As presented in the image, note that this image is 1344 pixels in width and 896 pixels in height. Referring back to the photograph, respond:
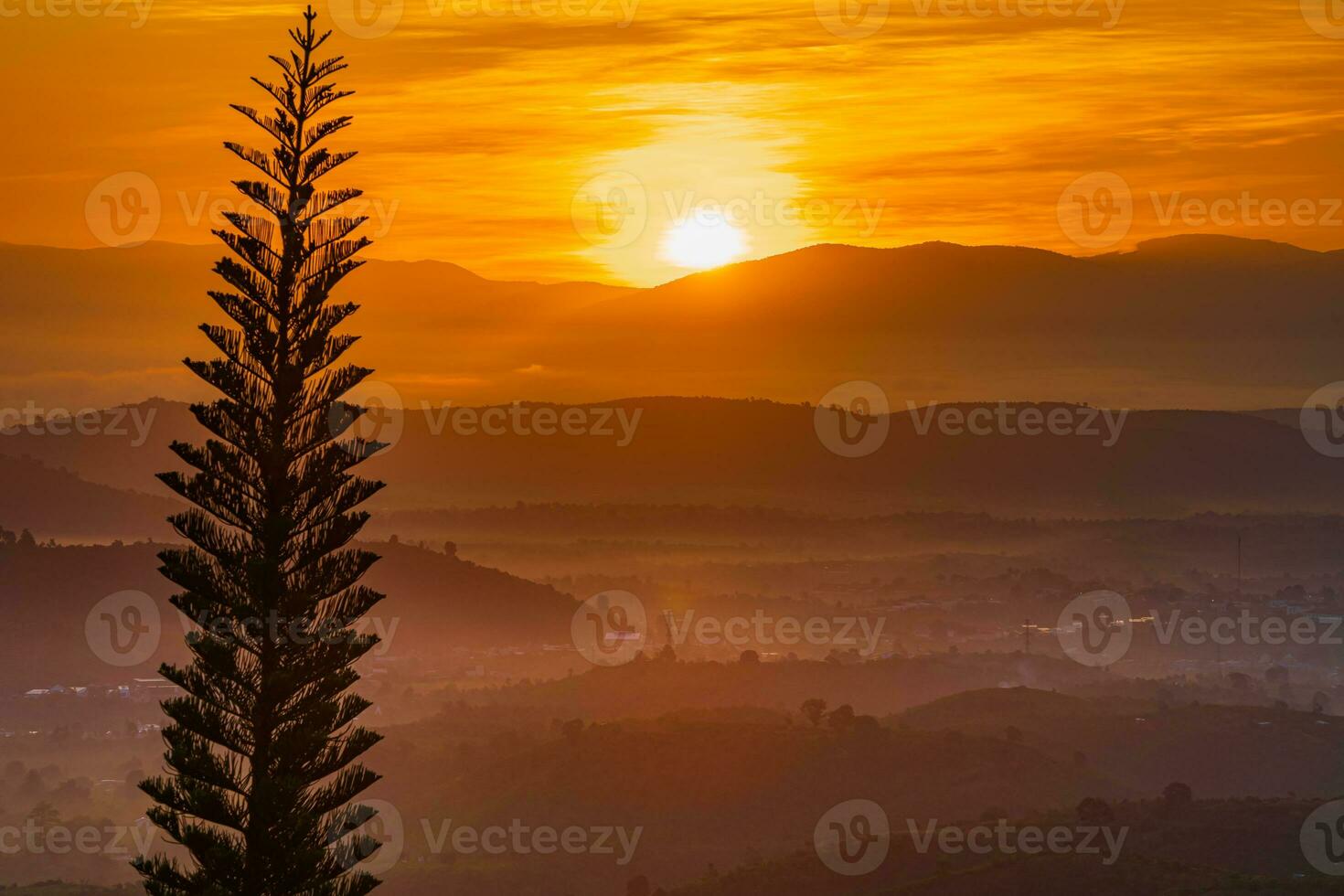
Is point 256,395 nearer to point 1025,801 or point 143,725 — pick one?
point 1025,801

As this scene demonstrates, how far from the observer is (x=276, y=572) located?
102 ft

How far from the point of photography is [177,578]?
31.7 meters

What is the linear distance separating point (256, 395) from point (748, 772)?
9614 centimetres

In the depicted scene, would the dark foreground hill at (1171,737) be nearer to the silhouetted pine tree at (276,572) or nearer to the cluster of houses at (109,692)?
the cluster of houses at (109,692)

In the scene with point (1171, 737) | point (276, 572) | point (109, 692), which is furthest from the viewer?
point (109, 692)

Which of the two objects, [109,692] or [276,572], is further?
[109,692]

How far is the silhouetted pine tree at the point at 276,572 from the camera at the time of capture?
31.0m

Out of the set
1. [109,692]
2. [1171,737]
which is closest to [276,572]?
[1171,737]

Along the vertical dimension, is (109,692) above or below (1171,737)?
above

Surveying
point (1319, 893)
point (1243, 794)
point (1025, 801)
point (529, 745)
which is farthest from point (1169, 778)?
point (1319, 893)

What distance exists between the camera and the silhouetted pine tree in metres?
31.0

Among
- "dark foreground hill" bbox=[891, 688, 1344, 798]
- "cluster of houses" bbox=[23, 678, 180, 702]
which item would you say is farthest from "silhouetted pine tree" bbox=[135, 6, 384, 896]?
"cluster of houses" bbox=[23, 678, 180, 702]

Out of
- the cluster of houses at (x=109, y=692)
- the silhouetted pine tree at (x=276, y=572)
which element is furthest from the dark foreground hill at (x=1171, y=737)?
the silhouetted pine tree at (x=276, y=572)

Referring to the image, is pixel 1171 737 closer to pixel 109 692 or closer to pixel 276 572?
pixel 109 692
